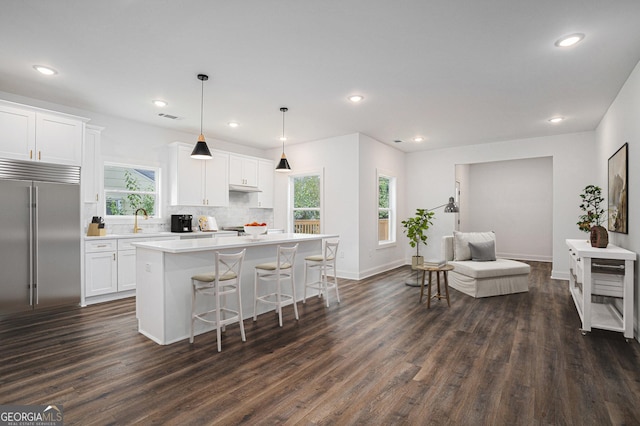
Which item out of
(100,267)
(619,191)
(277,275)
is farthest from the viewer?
(100,267)

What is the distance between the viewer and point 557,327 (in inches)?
145

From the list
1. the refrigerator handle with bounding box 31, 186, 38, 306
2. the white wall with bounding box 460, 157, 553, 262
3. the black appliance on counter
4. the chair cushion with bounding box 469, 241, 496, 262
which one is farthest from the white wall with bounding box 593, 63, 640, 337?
the refrigerator handle with bounding box 31, 186, 38, 306

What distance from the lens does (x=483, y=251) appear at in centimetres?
548

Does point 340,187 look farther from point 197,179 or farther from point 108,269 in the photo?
point 108,269

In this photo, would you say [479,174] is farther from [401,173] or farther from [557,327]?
[557,327]

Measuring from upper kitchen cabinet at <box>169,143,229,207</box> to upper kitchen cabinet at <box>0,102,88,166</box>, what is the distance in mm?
1518

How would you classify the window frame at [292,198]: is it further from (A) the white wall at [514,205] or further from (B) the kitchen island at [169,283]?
(A) the white wall at [514,205]

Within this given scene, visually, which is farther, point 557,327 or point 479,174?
point 479,174

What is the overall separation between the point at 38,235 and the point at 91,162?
1242 millimetres

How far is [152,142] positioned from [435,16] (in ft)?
16.3

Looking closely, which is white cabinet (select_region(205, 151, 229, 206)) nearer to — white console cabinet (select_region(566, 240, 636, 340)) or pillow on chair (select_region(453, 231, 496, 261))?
pillow on chair (select_region(453, 231, 496, 261))

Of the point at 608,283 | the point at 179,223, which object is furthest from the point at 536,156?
the point at 179,223

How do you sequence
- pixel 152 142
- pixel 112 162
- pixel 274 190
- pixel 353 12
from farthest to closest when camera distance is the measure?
pixel 274 190 < pixel 152 142 < pixel 112 162 < pixel 353 12

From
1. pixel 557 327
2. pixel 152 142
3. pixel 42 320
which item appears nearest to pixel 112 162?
pixel 152 142
